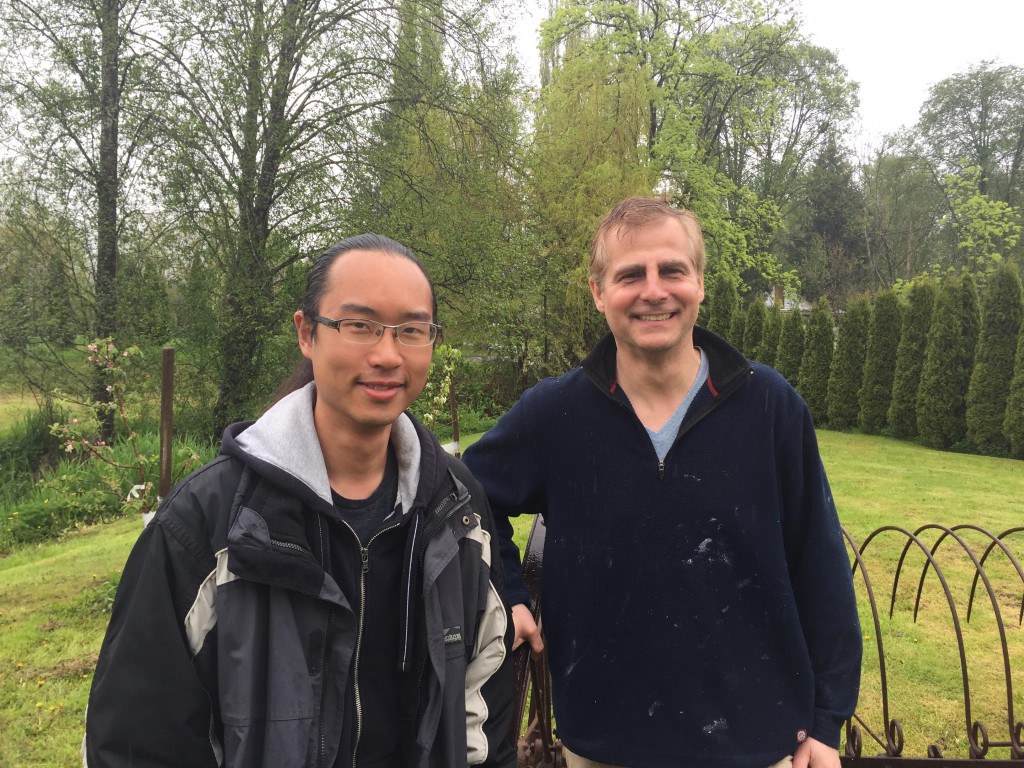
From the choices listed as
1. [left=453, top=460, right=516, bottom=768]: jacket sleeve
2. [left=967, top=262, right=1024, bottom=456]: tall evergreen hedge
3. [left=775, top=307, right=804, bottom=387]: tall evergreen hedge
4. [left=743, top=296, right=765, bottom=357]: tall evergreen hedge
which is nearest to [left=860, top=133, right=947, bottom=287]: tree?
[left=743, top=296, right=765, bottom=357]: tall evergreen hedge

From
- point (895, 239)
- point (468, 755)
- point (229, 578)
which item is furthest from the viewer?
point (895, 239)

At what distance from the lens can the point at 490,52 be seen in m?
10.7

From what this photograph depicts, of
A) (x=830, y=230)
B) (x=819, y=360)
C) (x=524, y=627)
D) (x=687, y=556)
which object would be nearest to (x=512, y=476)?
(x=524, y=627)

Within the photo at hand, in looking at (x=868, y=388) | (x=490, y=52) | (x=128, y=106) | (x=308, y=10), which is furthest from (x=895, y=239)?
(x=128, y=106)

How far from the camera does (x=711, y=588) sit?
1.62 metres

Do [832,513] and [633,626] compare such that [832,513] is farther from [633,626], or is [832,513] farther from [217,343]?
[217,343]

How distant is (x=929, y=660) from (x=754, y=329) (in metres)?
13.7

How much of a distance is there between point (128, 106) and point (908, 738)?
407 inches

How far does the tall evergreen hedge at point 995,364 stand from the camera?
11.7 metres

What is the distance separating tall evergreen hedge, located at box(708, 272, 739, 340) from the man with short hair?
16.8 metres

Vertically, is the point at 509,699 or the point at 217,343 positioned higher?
the point at 217,343

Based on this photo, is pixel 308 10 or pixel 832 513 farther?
pixel 308 10

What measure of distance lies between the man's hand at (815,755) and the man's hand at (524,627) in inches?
25.8

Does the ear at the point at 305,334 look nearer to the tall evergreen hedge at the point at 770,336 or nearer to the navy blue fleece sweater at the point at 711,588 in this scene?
the navy blue fleece sweater at the point at 711,588
